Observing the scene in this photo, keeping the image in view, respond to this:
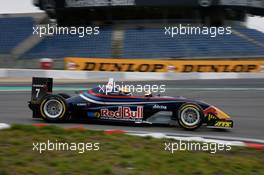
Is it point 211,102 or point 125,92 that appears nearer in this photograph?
point 125,92

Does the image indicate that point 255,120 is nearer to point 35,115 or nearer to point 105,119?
point 105,119

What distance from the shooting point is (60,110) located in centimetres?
885

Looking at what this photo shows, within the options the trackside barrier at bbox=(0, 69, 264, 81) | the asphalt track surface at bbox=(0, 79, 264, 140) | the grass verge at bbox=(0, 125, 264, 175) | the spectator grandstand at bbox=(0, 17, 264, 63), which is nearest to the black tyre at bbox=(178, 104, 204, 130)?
the asphalt track surface at bbox=(0, 79, 264, 140)

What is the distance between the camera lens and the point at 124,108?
8.74m

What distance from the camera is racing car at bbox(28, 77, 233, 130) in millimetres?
8555

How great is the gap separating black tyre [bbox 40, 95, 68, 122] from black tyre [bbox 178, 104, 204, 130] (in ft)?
7.20

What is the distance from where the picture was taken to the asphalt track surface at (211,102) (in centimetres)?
865

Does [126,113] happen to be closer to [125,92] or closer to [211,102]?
[125,92]

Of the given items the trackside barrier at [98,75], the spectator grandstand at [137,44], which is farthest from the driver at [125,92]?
the spectator grandstand at [137,44]

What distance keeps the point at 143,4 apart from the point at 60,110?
25.1m

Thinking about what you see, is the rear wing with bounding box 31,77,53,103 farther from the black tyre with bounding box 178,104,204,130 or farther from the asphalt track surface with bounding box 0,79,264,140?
the black tyre with bounding box 178,104,204,130

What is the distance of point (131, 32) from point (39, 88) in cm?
2372

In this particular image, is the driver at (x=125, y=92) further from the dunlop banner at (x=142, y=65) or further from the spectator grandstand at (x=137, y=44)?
the spectator grandstand at (x=137, y=44)

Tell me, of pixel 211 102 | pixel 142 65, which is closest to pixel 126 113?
pixel 211 102
